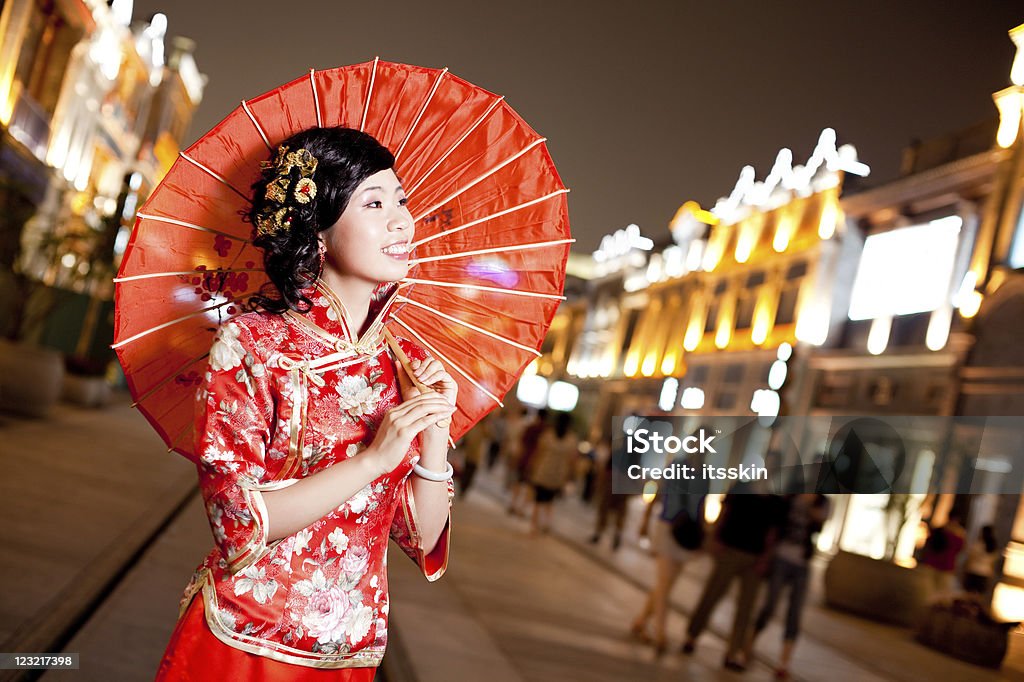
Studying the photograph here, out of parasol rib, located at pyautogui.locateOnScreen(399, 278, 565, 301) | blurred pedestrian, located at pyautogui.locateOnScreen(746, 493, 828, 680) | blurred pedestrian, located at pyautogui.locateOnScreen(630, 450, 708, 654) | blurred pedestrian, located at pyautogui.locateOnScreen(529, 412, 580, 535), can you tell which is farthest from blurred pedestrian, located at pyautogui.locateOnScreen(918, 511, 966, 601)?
parasol rib, located at pyautogui.locateOnScreen(399, 278, 565, 301)

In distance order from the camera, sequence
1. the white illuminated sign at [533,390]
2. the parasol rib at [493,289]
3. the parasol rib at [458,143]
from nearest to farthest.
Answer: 1. the parasol rib at [458,143]
2. the parasol rib at [493,289]
3. the white illuminated sign at [533,390]

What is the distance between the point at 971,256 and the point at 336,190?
16.8 meters

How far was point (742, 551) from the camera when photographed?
732 centimetres

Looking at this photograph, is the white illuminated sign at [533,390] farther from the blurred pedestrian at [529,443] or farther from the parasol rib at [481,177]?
the parasol rib at [481,177]

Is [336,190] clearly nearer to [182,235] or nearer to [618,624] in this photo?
[182,235]

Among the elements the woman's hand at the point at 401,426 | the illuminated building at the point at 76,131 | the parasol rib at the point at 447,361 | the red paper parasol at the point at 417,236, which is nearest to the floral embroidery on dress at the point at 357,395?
the woman's hand at the point at 401,426

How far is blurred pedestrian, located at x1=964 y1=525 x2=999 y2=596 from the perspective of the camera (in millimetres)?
9227

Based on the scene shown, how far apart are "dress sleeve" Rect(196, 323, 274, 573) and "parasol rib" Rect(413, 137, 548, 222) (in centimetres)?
78

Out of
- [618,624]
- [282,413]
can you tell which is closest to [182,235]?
[282,413]

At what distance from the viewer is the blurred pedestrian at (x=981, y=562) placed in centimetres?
923

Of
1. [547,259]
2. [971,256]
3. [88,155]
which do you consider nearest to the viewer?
[547,259]

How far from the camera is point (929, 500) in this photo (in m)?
11.1

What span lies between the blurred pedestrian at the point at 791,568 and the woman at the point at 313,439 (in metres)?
5.80

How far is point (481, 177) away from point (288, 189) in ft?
1.97
